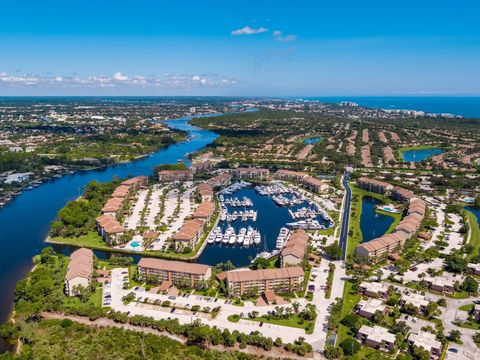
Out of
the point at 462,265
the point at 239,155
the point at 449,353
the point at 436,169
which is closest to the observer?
the point at 449,353

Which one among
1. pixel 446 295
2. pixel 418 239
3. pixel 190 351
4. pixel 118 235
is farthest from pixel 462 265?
pixel 118 235

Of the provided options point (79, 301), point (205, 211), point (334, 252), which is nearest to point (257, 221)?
point (205, 211)

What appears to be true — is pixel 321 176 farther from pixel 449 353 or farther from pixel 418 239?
pixel 449 353

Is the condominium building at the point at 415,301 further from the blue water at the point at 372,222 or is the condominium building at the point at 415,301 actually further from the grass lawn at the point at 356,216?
the blue water at the point at 372,222

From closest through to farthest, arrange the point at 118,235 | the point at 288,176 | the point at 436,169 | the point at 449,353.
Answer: the point at 449,353 < the point at 118,235 < the point at 288,176 < the point at 436,169

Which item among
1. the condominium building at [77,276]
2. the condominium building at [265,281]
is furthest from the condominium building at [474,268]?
the condominium building at [77,276]

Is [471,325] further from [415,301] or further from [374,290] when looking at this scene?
[374,290]
